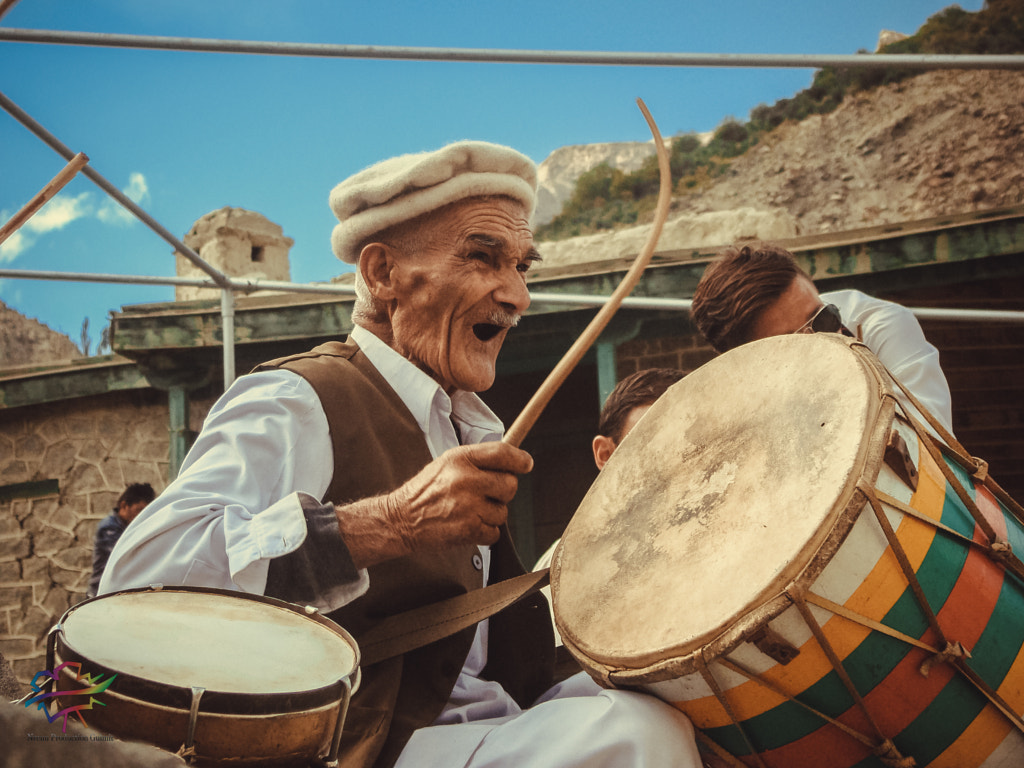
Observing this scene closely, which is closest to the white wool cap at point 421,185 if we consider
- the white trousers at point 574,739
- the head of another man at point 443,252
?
the head of another man at point 443,252

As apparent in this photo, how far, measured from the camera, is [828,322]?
2287 mm

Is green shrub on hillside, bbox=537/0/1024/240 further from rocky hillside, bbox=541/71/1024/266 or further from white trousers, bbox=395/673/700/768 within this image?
white trousers, bbox=395/673/700/768

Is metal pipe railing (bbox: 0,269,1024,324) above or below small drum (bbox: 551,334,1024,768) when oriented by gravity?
above

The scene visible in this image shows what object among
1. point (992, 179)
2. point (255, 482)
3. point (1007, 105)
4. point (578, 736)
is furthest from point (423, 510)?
point (1007, 105)

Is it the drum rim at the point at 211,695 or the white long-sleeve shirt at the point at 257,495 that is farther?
the white long-sleeve shirt at the point at 257,495

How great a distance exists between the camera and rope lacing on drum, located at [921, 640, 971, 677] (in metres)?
1.20

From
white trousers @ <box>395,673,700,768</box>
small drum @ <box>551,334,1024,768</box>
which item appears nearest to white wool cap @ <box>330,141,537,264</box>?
small drum @ <box>551,334,1024,768</box>

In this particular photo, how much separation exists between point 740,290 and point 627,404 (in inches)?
20.0

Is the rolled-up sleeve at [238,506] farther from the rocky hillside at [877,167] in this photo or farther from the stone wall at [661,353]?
the rocky hillside at [877,167]

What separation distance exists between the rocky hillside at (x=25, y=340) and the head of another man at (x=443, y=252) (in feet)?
98.1

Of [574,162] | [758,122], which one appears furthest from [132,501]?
[574,162]

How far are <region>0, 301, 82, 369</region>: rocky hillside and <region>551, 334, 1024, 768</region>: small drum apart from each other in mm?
30650

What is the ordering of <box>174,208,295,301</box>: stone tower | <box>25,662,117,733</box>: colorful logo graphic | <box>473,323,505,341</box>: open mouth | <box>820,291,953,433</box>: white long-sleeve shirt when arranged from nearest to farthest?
1. <box>25,662,117,733</box>: colorful logo graphic
2. <box>473,323,505,341</box>: open mouth
3. <box>820,291,953,433</box>: white long-sleeve shirt
4. <box>174,208,295,301</box>: stone tower

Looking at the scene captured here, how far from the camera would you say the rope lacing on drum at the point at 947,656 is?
1.20 metres
